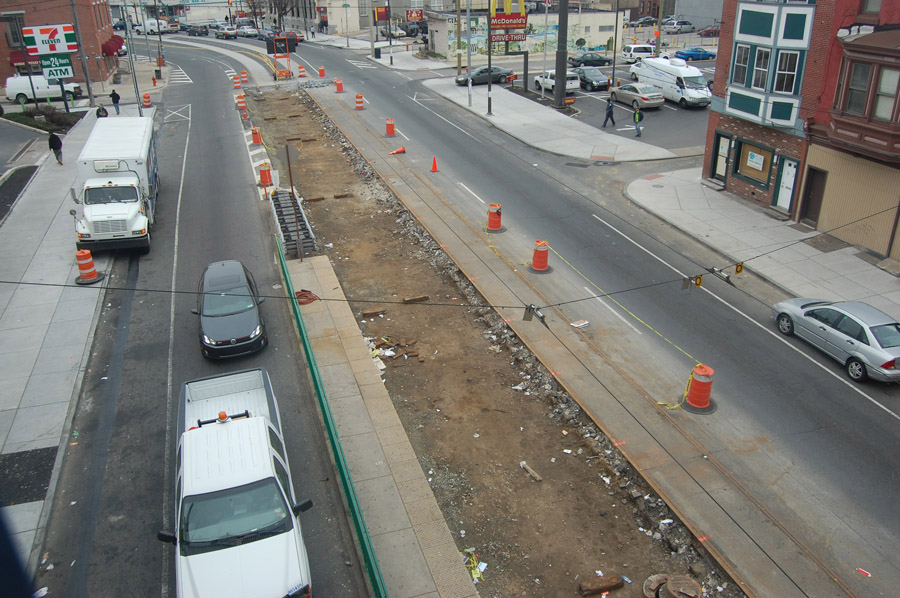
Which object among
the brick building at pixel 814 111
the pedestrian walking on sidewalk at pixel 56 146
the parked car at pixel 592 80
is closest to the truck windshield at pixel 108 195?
the pedestrian walking on sidewalk at pixel 56 146

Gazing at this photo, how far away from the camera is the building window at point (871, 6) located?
73.4 ft

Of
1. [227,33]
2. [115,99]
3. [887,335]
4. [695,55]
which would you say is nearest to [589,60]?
[695,55]

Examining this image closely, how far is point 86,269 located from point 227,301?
6671 mm

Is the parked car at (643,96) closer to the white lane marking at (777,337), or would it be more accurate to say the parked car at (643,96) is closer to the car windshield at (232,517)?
the white lane marking at (777,337)

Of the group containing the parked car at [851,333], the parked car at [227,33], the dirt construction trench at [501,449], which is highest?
the parked car at [227,33]

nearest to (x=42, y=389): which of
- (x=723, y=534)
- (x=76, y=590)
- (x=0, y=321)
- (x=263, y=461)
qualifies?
(x=0, y=321)

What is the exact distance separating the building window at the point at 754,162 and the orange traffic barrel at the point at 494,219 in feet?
37.4

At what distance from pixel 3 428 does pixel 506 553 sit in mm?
11379

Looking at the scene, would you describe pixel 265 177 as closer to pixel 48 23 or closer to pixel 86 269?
pixel 86 269

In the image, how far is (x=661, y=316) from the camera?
64.7 feet

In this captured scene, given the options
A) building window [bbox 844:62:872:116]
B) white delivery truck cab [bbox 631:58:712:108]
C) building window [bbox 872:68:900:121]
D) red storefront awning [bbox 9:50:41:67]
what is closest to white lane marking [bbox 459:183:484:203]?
building window [bbox 844:62:872:116]

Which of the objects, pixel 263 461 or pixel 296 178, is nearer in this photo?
pixel 263 461

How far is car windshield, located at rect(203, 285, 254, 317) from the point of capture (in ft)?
58.7

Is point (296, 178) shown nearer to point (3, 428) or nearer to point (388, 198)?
point (388, 198)
